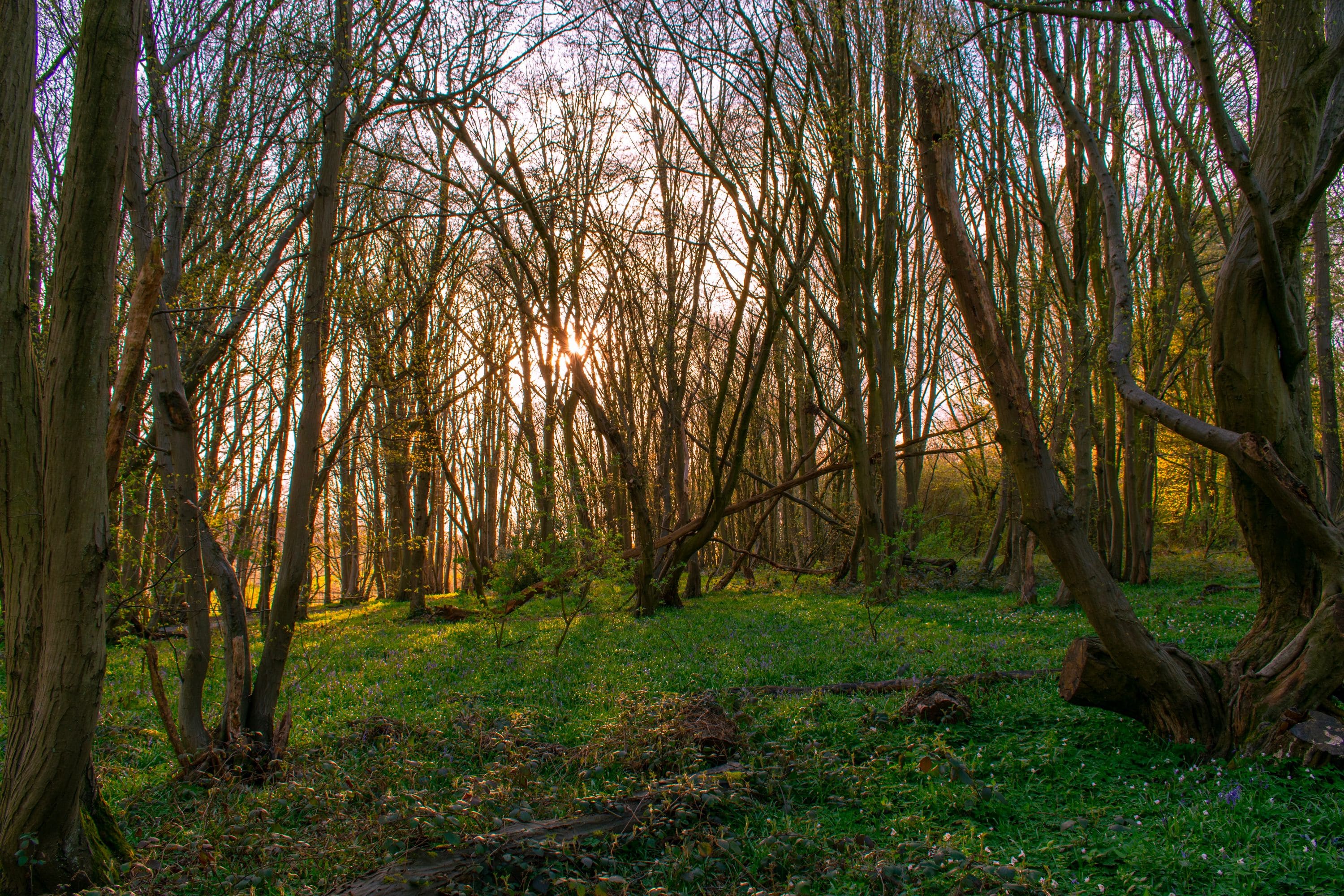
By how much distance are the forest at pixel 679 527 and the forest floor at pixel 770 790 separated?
0.04 meters

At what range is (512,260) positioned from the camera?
54.4 ft

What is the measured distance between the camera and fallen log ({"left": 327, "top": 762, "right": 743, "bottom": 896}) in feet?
9.65

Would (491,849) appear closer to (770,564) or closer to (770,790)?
(770,790)

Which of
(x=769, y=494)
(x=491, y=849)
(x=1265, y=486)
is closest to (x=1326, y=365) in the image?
(x=769, y=494)

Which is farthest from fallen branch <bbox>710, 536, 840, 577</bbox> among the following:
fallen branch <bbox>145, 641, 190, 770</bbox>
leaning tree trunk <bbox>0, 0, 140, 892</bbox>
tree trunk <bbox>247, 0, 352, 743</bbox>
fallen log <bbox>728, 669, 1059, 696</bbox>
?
leaning tree trunk <bbox>0, 0, 140, 892</bbox>

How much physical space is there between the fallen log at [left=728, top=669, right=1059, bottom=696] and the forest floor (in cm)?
14

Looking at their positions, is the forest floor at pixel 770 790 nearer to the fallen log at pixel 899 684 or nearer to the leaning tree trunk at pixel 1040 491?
the fallen log at pixel 899 684

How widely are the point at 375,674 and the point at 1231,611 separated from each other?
34.8ft

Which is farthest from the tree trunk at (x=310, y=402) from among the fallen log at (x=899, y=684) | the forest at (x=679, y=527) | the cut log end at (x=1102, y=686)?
the cut log end at (x=1102, y=686)

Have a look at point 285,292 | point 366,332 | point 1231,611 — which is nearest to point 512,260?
point 285,292

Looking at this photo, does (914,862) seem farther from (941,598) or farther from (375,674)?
(941,598)

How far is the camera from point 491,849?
3.16 meters

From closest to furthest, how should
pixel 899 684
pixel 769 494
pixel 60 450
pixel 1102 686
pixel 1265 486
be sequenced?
pixel 60 450, pixel 1265 486, pixel 1102 686, pixel 899 684, pixel 769 494

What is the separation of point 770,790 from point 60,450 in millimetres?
3864
